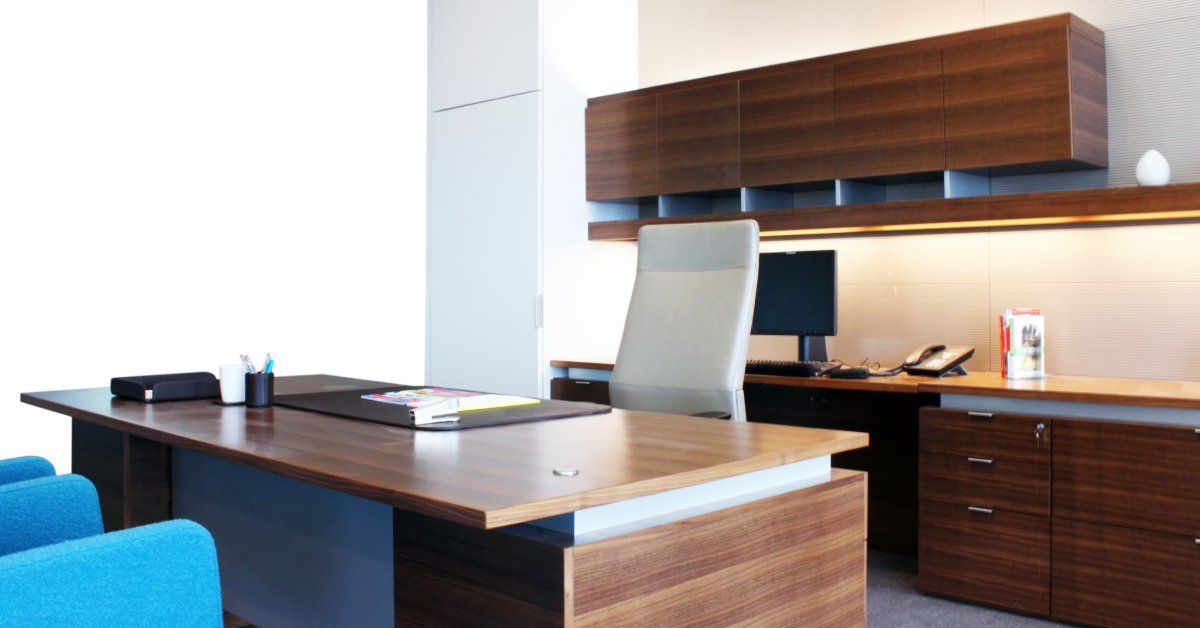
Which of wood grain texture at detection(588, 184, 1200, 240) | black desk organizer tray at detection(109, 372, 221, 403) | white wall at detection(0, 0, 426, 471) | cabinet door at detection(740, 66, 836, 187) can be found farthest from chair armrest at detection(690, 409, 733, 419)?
white wall at detection(0, 0, 426, 471)

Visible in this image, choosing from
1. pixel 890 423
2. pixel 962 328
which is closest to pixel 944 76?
pixel 962 328

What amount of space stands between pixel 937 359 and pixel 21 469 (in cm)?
343

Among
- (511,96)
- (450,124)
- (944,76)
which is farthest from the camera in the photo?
(450,124)

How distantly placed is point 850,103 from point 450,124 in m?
2.54

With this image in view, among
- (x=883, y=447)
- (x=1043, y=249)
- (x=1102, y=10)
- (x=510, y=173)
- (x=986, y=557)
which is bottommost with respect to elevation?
(x=986, y=557)

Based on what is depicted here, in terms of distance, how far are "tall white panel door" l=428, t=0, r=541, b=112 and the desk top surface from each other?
3190mm

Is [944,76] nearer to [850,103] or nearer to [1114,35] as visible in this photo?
[850,103]

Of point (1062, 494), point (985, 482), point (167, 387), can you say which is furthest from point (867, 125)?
point (167, 387)

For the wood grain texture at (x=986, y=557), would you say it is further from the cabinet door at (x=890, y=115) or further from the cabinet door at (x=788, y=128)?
the cabinet door at (x=788, y=128)

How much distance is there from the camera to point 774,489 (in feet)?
6.71

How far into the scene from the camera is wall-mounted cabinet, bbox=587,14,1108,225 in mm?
3914

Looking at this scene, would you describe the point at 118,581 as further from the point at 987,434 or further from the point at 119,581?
the point at 987,434

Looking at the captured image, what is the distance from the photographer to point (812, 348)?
15.7 ft

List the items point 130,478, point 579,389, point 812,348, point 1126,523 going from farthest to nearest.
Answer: point 579,389 < point 812,348 < point 1126,523 < point 130,478
